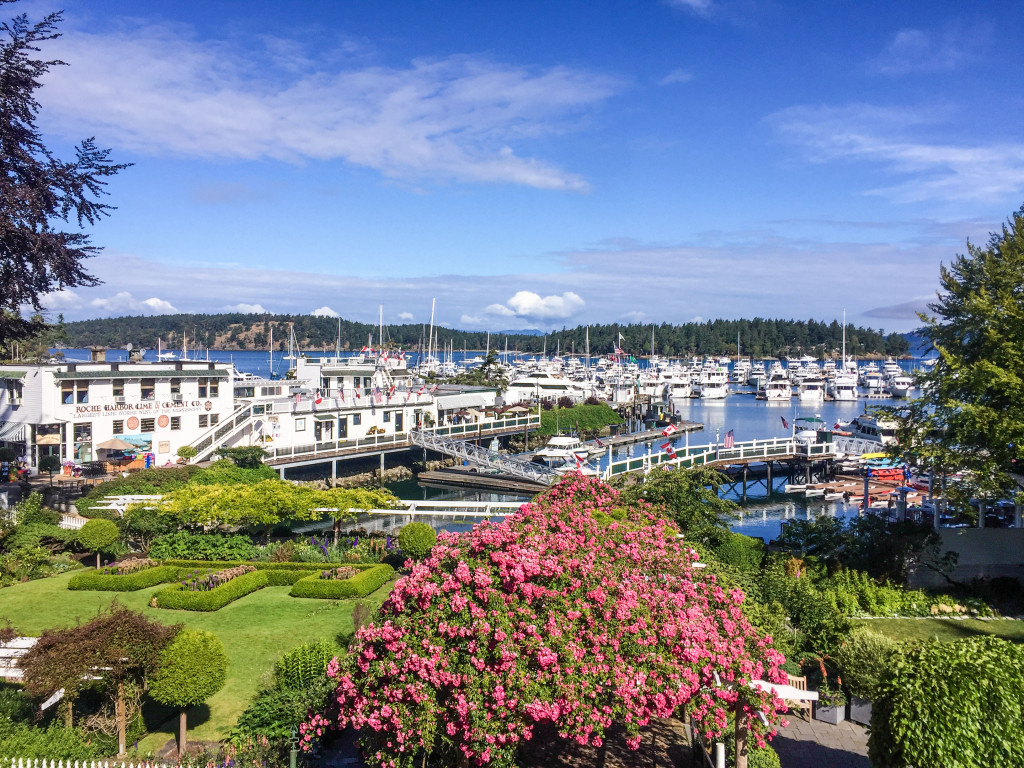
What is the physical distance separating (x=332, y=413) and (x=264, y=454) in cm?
768

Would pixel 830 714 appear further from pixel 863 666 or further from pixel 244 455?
pixel 244 455

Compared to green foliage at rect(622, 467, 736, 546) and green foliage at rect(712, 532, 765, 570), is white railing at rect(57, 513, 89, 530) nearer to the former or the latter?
green foliage at rect(622, 467, 736, 546)

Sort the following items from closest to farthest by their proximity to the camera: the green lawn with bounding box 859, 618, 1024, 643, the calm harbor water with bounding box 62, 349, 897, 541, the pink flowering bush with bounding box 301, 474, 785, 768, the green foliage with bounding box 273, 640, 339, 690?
the pink flowering bush with bounding box 301, 474, 785, 768
the green foliage with bounding box 273, 640, 339, 690
the green lawn with bounding box 859, 618, 1024, 643
the calm harbor water with bounding box 62, 349, 897, 541

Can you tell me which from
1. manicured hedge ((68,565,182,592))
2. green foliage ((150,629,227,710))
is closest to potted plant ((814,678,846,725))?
green foliage ((150,629,227,710))

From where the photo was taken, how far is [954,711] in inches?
324

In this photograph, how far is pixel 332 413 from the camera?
4891 cm

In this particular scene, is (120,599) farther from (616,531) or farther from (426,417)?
(426,417)

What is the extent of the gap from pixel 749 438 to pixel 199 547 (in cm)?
6499

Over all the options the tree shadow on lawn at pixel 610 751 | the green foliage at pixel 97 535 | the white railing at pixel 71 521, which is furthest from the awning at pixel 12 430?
the tree shadow on lawn at pixel 610 751

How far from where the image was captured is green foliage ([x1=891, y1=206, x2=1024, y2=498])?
61.0ft

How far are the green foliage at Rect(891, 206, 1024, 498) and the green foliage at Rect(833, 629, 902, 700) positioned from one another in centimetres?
754

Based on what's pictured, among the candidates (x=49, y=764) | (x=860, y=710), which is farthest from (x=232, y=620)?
(x=860, y=710)

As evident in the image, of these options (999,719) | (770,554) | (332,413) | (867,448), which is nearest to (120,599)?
(770,554)

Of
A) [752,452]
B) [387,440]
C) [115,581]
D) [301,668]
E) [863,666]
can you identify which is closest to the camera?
[301,668]
